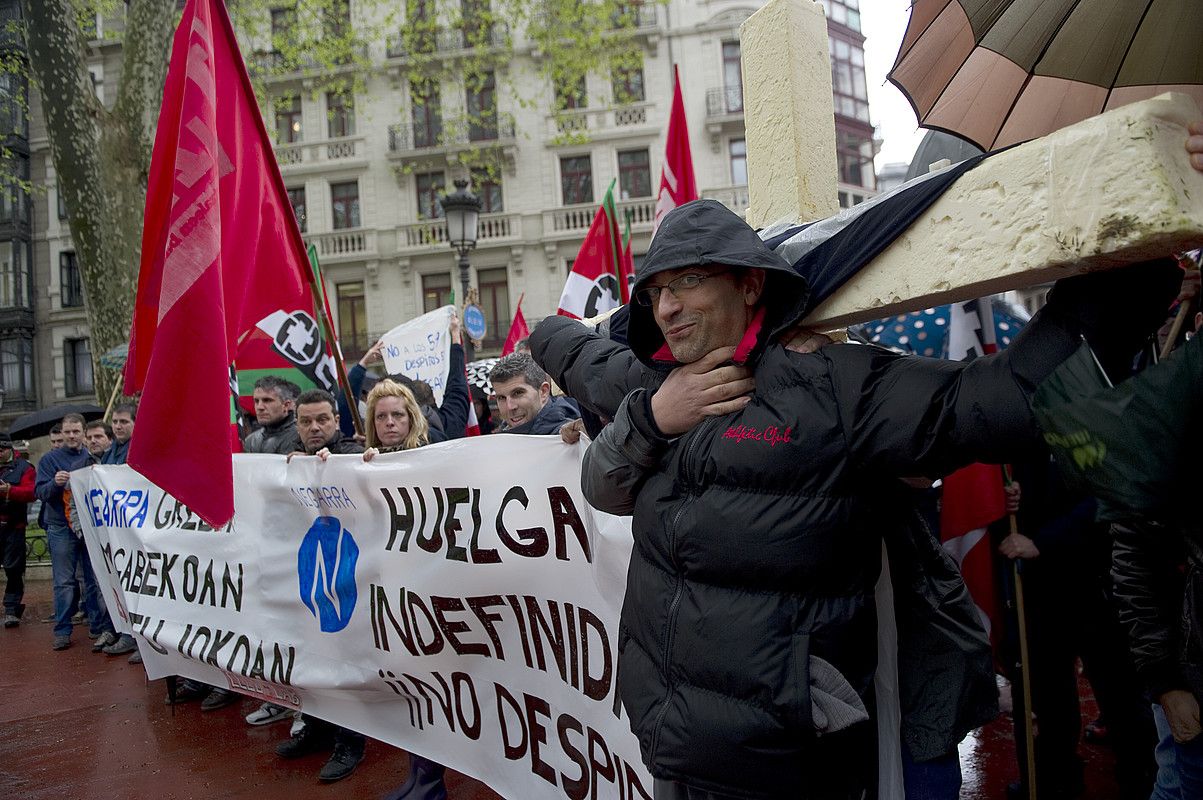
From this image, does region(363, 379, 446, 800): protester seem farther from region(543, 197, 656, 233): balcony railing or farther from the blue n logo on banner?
region(543, 197, 656, 233): balcony railing

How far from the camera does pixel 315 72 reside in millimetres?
26438

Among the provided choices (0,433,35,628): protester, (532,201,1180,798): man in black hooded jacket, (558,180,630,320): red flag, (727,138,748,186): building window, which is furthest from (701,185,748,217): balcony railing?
(532,201,1180,798): man in black hooded jacket

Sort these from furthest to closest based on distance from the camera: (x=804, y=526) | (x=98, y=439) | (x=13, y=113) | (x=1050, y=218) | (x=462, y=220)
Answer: (x=13, y=113)
(x=462, y=220)
(x=98, y=439)
(x=804, y=526)
(x=1050, y=218)

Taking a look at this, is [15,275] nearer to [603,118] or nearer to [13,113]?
[13,113]

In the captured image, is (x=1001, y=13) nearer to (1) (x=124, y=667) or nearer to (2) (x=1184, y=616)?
(2) (x=1184, y=616)

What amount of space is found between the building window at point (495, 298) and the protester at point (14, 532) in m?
17.9

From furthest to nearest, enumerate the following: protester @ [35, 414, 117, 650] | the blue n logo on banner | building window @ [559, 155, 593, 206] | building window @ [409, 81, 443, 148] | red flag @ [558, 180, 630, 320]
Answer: building window @ [409, 81, 443, 148] < building window @ [559, 155, 593, 206] < protester @ [35, 414, 117, 650] < red flag @ [558, 180, 630, 320] < the blue n logo on banner

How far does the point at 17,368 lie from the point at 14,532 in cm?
2701

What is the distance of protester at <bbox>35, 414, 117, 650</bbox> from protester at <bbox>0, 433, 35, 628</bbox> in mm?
1106

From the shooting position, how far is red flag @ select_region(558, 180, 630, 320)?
6.03 metres

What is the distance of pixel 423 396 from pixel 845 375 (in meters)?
4.95

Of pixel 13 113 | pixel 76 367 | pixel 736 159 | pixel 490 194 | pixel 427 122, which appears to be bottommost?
pixel 76 367

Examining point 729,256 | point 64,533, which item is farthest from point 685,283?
Result: point 64,533

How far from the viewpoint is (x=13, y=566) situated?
897 cm
